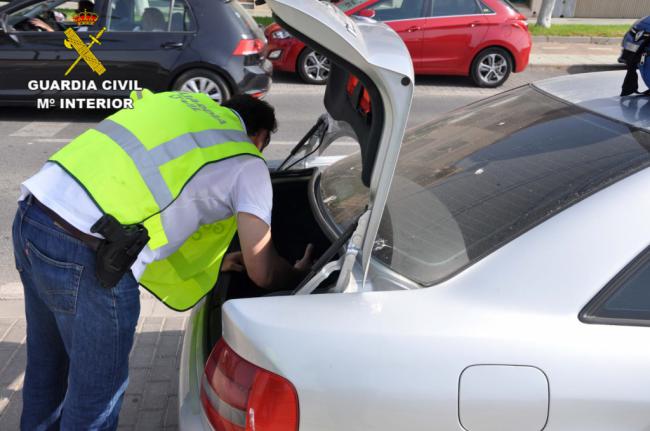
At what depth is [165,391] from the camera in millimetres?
3355

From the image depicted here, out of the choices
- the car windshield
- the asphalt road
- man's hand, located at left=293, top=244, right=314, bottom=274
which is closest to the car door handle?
the asphalt road

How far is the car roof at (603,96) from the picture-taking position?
7.55ft

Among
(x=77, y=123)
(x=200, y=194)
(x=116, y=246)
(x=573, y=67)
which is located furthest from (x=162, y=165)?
(x=573, y=67)

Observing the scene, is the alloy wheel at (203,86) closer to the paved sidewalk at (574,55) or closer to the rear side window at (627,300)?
the paved sidewalk at (574,55)

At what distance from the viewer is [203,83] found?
8789mm

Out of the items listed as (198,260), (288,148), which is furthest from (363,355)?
(288,148)

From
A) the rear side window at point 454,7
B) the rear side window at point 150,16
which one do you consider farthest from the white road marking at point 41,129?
the rear side window at point 454,7

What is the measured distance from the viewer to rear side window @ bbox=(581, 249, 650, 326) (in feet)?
5.85

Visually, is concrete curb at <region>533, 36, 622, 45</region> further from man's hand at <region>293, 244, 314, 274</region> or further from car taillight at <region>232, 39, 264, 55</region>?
man's hand at <region>293, 244, 314, 274</region>

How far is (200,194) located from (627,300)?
1.24 metres

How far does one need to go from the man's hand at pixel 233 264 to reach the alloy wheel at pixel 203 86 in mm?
6224

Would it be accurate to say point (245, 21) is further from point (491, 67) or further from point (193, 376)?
point (193, 376)

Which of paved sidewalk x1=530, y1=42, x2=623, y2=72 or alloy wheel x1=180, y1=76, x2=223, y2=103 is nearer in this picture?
alloy wheel x1=180, y1=76, x2=223, y2=103

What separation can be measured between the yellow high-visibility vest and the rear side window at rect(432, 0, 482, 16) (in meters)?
9.23
